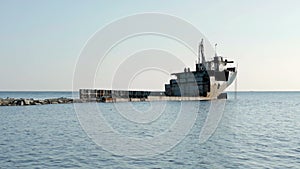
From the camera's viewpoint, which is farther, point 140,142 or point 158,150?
point 140,142

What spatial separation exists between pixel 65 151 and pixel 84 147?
2134 millimetres

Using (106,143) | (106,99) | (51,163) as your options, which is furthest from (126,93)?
(51,163)

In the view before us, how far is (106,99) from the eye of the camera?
10869cm

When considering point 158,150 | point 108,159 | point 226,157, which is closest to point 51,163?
point 108,159

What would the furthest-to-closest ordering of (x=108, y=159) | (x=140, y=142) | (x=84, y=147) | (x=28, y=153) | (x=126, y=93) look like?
(x=126, y=93), (x=140, y=142), (x=84, y=147), (x=28, y=153), (x=108, y=159)

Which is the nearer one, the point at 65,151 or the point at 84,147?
the point at 65,151

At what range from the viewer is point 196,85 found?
4761 inches

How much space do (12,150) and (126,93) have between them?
101604 millimetres

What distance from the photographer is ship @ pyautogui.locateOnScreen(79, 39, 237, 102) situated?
116625 millimetres

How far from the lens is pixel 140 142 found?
95.6 feet

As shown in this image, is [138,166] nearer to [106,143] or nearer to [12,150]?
[106,143]

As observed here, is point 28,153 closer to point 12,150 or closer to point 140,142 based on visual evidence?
point 12,150

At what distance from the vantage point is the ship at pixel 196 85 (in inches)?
4592

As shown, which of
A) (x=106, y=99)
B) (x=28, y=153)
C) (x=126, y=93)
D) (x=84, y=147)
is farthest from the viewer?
(x=126, y=93)
